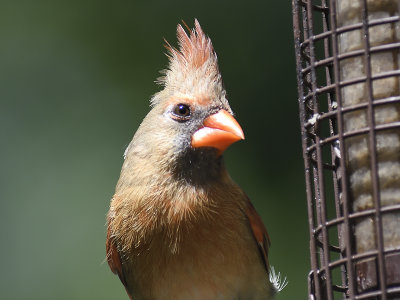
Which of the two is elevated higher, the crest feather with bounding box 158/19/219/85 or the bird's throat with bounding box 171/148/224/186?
the crest feather with bounding box 158/19/219/85

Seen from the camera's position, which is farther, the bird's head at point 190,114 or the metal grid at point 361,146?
the bird's head at point 190,114

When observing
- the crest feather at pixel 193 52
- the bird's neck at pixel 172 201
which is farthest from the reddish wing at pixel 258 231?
the crest feather at pixel 193 52

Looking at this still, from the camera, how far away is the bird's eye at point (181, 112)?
190 inches

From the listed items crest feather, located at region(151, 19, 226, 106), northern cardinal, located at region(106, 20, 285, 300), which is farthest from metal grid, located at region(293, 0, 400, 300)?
crest feather, located at region(151, 19, 226, 106)

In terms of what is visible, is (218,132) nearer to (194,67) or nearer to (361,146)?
(194,67)

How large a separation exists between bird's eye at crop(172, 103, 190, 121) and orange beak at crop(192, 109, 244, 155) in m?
0.13

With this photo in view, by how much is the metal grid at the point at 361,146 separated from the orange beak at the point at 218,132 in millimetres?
684

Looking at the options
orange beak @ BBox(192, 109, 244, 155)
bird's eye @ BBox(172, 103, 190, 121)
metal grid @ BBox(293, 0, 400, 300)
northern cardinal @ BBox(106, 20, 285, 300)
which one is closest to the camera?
metal grid @ BBox(293, 0, 400, 300)

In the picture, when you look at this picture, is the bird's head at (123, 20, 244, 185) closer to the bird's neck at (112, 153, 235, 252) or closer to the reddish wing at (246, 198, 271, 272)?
the bird's neck at (112, 153, 235, 252)

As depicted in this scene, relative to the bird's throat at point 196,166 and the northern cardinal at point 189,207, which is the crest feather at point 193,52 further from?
the bird's throat at point 196,166

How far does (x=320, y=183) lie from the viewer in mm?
3621

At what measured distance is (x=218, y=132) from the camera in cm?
461

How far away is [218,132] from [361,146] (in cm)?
105

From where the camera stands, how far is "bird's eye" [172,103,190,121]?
4.84m
